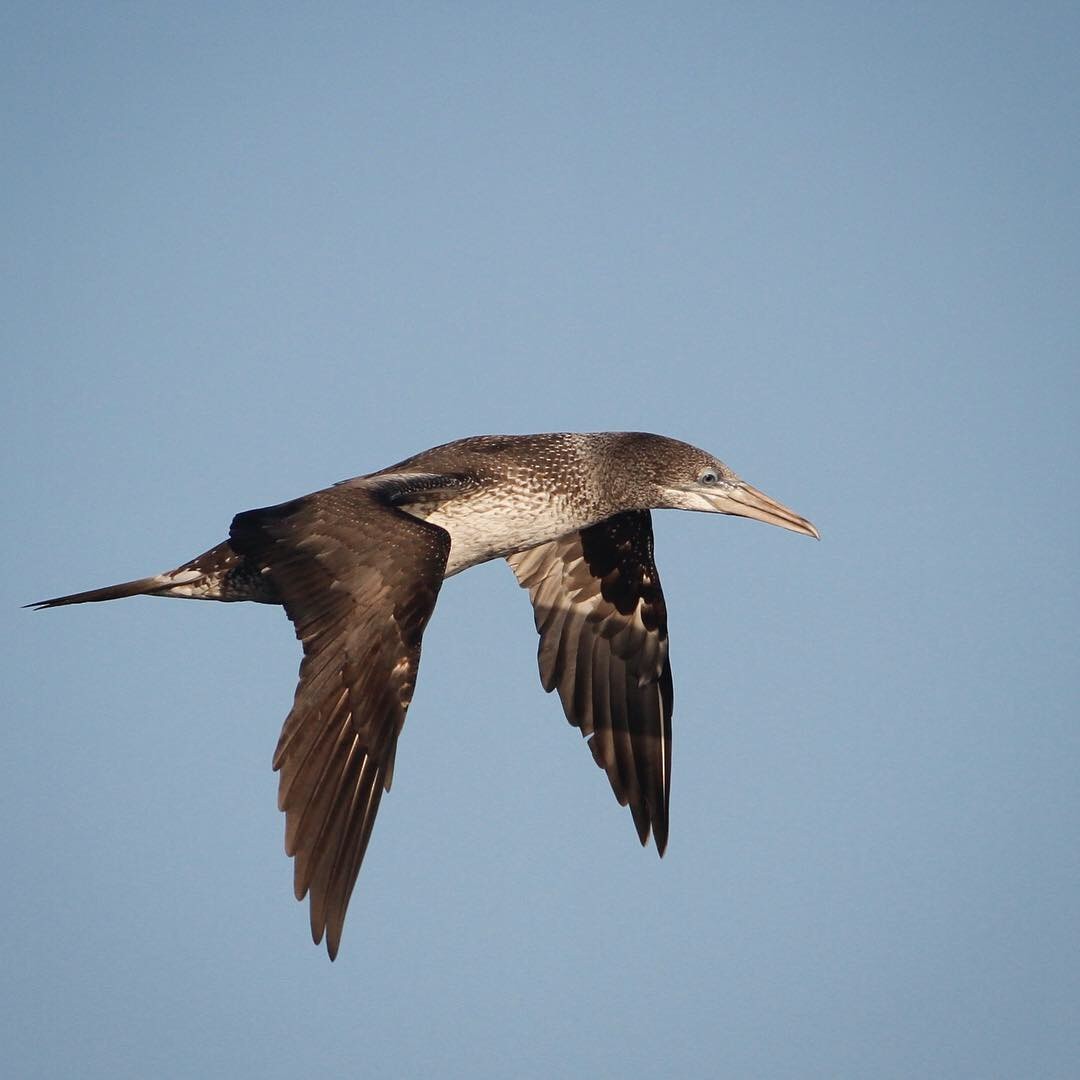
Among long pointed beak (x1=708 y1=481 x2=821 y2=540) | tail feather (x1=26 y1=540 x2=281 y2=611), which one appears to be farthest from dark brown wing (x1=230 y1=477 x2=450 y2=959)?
Result: long pointed beak (x1=708 y1=481 x2=821 y2=540)

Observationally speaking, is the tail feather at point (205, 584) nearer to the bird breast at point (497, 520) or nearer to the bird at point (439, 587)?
the bird at point (439, 587)

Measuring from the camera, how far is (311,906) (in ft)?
33.2

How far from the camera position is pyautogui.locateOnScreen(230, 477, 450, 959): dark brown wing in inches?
406

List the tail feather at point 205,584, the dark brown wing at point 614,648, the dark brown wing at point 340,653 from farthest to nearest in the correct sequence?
1. the dark brown wing at point 614,648
2. the tail feather at point 205,584
3. the dark brown wing at point 340,653

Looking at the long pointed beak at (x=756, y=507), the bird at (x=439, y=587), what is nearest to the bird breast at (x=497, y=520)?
the bird at (x=439, y=587)

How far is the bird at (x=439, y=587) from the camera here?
34.5ft

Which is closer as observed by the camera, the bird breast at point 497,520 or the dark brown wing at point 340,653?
the dark brown wing at point 340,653

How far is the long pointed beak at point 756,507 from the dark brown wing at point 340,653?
317 cm

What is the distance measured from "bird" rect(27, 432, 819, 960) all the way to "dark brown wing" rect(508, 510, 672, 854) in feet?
0.04

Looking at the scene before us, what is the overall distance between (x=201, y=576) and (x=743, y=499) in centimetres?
434

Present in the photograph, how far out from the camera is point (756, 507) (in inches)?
543

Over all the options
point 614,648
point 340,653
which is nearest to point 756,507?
point 614,648

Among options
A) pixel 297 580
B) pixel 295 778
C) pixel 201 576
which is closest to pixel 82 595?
pixel 201 576

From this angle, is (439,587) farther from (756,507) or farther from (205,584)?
(756,507)
